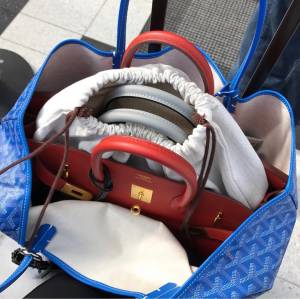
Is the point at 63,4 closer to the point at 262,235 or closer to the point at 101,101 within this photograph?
the point at 101,101

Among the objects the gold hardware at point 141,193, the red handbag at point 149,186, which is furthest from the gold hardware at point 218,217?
the gold hardware at point 141,193

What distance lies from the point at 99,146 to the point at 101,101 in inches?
4.6

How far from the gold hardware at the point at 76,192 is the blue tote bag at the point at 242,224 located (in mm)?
75

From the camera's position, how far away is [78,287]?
607 millimetres

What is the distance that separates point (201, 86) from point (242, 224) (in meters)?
0.28

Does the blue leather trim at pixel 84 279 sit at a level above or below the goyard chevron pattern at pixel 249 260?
below

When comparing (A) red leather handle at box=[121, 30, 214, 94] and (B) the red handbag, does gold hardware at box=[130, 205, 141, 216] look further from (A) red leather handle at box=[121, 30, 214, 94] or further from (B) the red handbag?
(A) red leather handle at box=[121, 30, 214, 94]

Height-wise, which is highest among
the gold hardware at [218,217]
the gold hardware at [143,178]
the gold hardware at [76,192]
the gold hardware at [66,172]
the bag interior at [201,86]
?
the bag interior at [201,86]

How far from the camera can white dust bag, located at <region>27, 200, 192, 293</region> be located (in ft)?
1.97

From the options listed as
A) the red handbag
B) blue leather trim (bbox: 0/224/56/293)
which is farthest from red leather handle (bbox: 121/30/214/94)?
blue leather trim (bbox: 0/224/56/293)

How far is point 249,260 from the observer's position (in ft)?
1.85

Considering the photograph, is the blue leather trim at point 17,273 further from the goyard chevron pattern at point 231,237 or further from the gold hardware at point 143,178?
the gold hardware at point 143,178

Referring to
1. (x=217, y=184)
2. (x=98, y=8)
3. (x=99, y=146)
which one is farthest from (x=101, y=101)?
(x=98, y=8)

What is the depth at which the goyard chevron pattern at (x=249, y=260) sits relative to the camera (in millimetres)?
531
